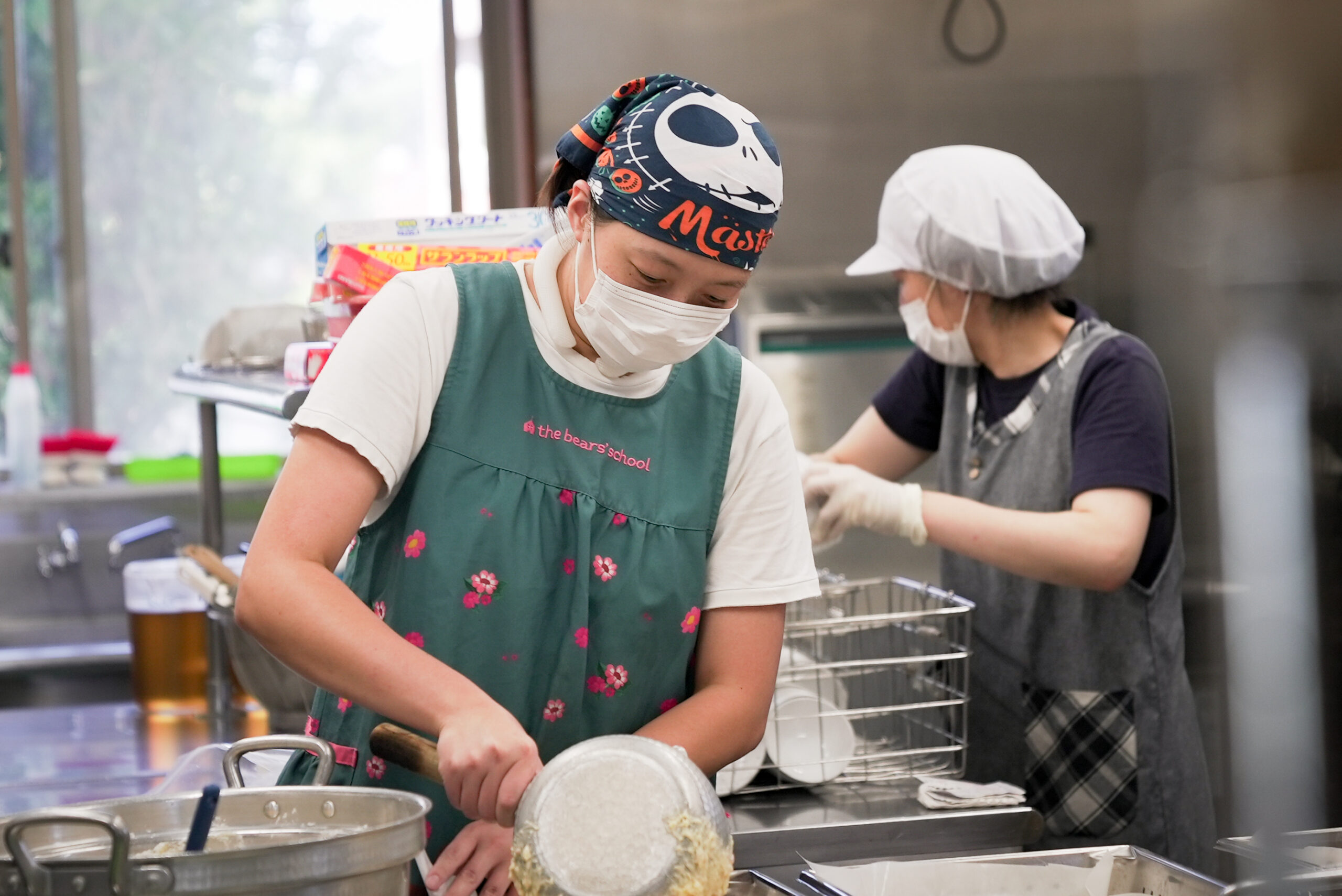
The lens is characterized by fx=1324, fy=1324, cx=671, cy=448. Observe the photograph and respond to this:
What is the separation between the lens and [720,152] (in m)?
1.15

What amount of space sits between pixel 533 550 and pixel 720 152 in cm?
39

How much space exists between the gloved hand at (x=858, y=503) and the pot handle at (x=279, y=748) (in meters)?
0.91

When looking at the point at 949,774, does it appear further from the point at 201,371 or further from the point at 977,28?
the point at 977,28

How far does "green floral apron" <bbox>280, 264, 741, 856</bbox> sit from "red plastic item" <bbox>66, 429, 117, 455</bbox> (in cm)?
227

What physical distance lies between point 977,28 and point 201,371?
188 centimetres

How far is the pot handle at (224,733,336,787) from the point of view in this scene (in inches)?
39.1

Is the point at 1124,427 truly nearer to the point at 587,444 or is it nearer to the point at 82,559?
the point at 587,444

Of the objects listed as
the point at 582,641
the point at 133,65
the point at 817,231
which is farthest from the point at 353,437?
the point at 133,65

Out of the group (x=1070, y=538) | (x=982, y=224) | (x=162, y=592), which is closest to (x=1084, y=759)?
(x=1070, y=538)

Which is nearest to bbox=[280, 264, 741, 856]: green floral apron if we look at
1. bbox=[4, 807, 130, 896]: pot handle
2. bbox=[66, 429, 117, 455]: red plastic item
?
bbox=[4, 807, 130, 896]: pot handle

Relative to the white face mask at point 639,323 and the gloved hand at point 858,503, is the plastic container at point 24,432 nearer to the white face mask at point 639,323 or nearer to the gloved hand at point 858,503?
the gloved hand at point 858,503

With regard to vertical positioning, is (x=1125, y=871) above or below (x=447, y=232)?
below

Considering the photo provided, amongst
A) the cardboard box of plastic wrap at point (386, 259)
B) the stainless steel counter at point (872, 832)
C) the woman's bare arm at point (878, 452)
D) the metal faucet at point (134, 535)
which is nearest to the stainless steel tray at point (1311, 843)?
the stainless steel counter at point (872, 832)

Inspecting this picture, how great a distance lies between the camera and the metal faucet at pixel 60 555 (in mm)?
3102
